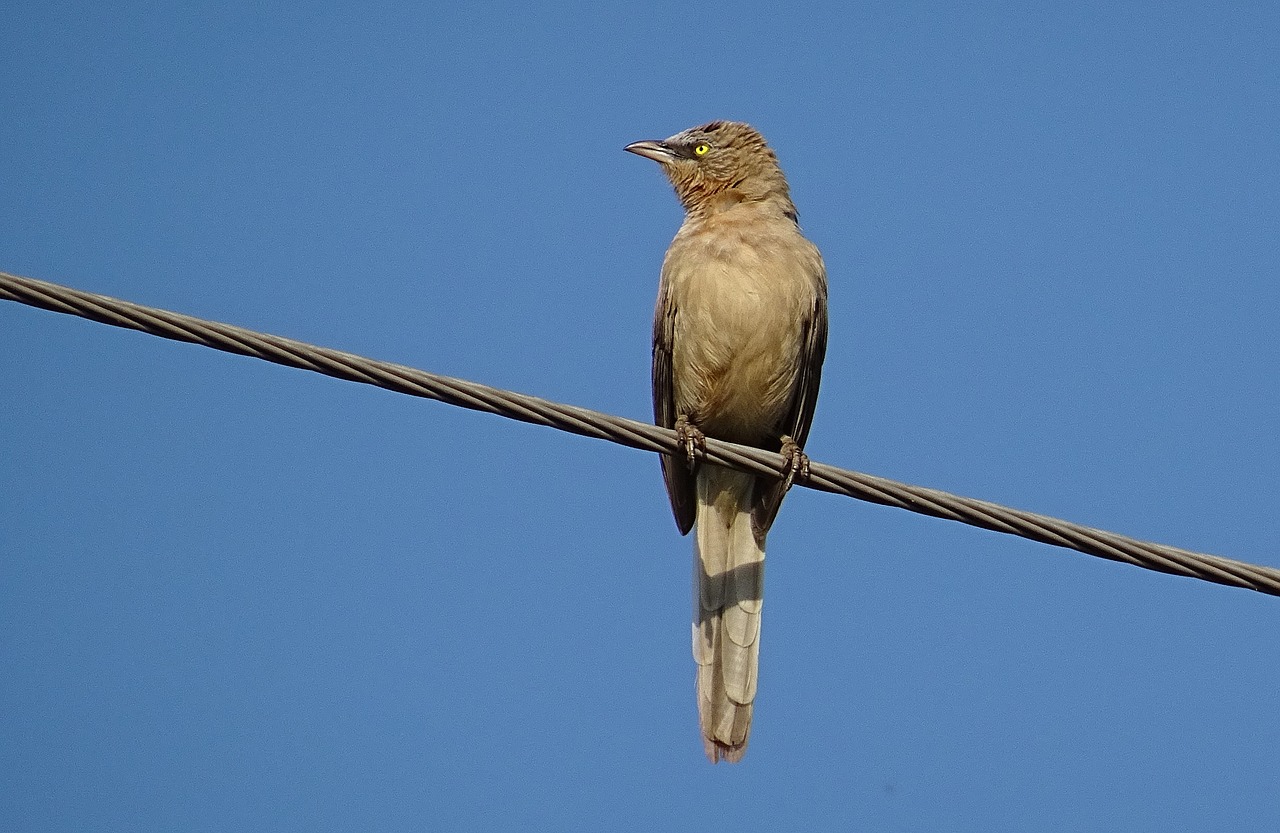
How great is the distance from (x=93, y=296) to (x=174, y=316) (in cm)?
22

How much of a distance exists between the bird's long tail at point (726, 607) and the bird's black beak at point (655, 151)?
190cm

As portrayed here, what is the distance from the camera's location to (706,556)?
23.7ft

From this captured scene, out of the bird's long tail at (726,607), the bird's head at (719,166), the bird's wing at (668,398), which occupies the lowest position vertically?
the bird's long tail at (726,607)

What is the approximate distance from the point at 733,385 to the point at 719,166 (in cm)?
146

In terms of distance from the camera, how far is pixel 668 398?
24.0 ft

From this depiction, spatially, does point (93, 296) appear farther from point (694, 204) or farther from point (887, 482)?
point (694, 204)

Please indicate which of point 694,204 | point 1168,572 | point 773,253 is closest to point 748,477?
point 773,253

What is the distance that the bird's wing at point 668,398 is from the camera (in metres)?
7.22

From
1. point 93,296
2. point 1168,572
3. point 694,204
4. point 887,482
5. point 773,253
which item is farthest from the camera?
point 694,204

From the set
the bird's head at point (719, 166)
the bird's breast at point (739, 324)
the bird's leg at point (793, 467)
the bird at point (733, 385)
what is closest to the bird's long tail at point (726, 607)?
the bird at point (733, 385)

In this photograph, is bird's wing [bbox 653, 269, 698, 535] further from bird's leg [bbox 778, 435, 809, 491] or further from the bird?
bird's leg [bbox 778, 435, 809, 491]

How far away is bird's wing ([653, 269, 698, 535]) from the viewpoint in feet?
23.7

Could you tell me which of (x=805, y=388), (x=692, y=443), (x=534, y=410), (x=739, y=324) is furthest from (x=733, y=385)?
(x=534, y=410)

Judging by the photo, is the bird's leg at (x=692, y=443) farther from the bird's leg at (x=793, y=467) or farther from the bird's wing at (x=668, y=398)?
the bird's wing at (x=668, y=398)
